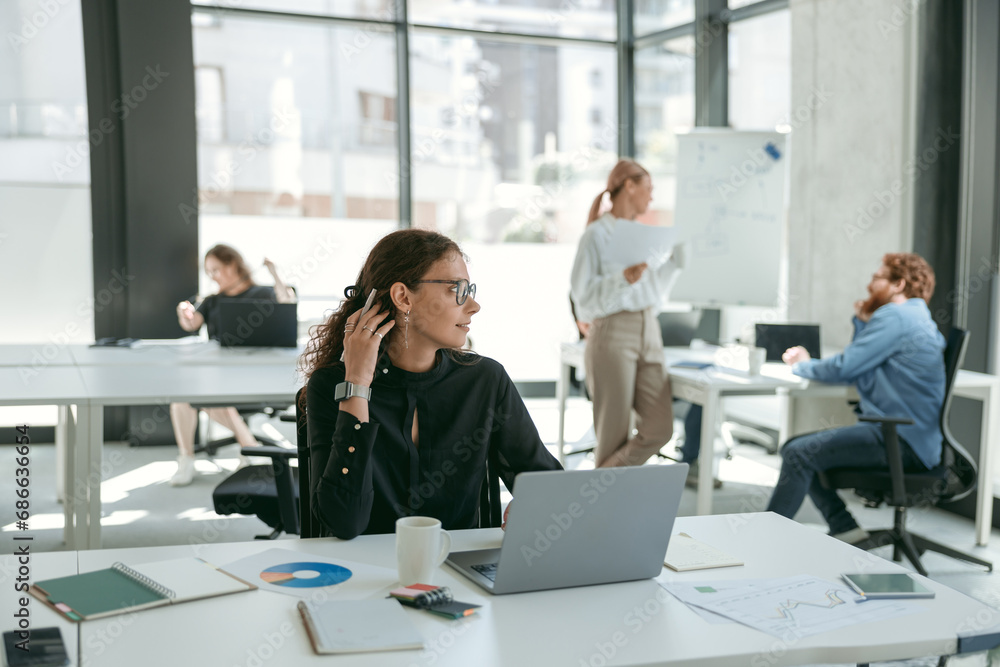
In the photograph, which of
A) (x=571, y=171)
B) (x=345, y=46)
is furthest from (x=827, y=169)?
(x=345, y=46)

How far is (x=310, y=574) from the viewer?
147 cm

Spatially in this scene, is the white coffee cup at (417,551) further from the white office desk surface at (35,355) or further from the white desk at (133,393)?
the white office desk surface at (35,355)

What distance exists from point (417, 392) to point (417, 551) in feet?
1.86

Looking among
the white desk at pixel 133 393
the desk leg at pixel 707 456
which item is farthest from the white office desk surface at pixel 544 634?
the desk leg at pixel 707 456

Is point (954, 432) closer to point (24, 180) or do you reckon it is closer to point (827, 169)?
point (827, 169)

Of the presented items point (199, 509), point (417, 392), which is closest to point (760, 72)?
point (199, 509)

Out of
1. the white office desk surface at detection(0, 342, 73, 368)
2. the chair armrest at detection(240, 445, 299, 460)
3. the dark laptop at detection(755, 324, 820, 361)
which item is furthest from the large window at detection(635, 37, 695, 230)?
the chair armrest at detection(240, 445, 299, 460)

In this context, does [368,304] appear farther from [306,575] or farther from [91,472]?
[91,472]

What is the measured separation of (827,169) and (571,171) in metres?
2.34

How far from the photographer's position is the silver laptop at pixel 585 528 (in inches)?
51.6

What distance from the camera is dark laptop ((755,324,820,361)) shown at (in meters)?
4.25

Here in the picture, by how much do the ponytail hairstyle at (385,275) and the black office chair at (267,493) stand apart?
0.37 meters

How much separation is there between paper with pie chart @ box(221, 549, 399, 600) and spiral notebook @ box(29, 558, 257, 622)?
4 cm

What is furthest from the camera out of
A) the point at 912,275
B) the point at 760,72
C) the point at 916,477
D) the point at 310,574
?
the point at 760,72
